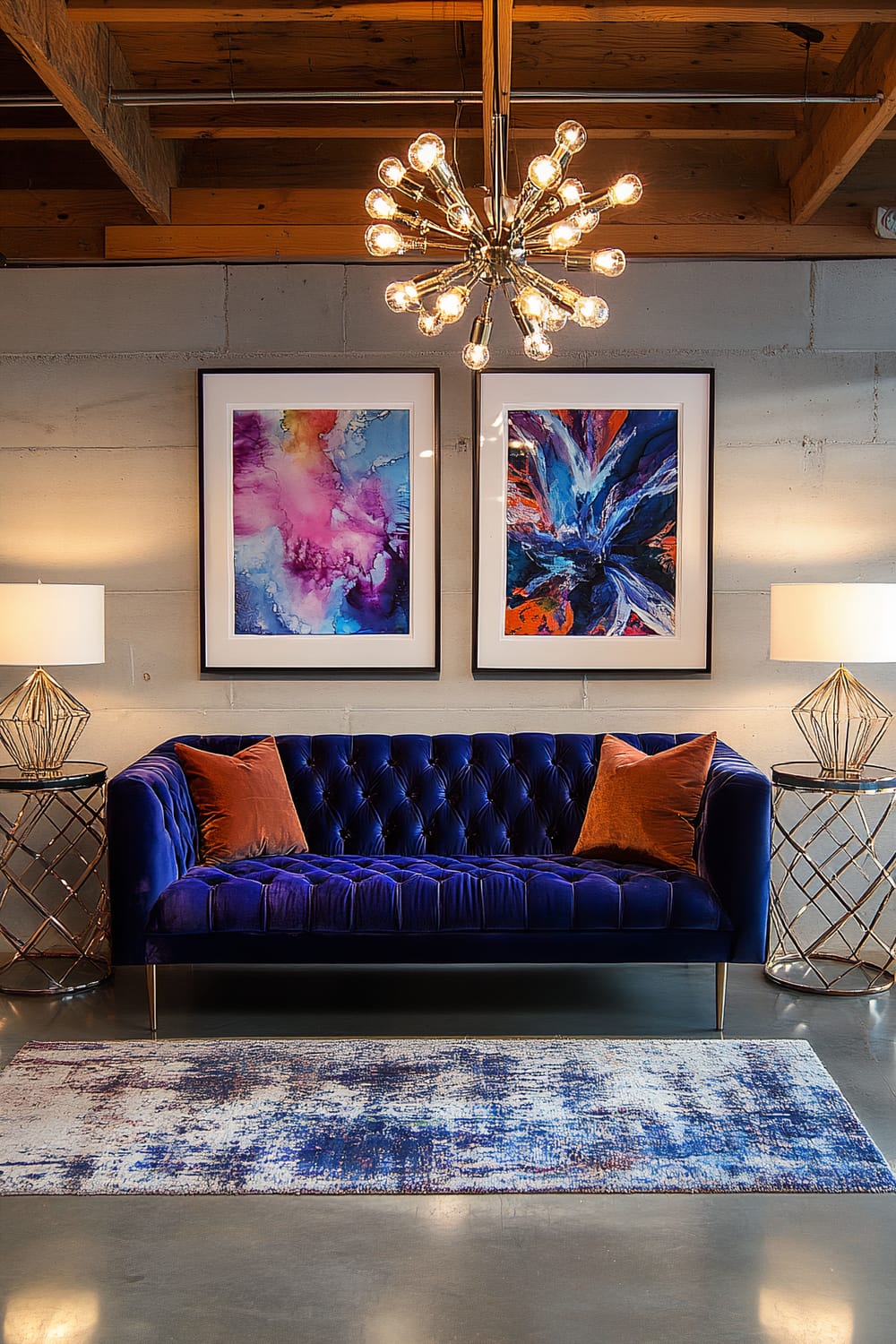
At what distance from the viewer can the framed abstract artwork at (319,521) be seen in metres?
4.68

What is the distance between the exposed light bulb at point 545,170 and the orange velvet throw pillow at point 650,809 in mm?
2144

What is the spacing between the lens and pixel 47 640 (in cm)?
410

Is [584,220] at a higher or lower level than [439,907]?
higher

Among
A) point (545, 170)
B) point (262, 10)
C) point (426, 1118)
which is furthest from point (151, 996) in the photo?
point (262, 10)

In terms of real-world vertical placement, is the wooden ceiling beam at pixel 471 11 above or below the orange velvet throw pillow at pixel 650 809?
above

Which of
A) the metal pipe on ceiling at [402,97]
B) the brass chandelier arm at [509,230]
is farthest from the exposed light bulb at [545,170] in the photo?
the metal pipe on ceiling at [402,97]

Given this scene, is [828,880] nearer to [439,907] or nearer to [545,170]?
[439,907]

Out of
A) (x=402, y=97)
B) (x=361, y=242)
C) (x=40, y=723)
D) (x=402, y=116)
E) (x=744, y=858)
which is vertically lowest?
(x=744, y=858)

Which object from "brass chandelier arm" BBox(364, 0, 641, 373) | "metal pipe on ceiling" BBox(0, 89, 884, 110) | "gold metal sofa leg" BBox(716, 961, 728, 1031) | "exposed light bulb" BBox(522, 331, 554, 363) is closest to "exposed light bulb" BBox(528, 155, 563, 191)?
"brass chandelier arm" BBox(364, 0, 641, 373)

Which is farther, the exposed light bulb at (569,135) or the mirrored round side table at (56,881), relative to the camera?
the mirrored round side table at (56,881)

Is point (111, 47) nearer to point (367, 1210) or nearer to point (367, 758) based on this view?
point (367, 758)

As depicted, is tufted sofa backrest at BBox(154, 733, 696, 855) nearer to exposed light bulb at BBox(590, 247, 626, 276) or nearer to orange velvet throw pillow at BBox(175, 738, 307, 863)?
orange velvet throw pillow at BBox(175, 738, 307, 863)

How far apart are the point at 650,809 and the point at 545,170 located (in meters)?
2.22

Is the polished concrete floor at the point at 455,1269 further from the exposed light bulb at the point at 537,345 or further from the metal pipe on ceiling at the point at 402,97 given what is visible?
the metal pipe on ceiling at the point at 402,97
